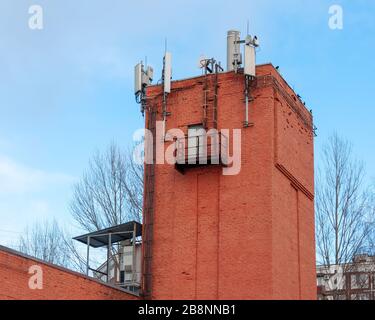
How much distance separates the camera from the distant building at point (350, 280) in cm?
3953

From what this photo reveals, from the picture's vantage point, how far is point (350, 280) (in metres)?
40.1

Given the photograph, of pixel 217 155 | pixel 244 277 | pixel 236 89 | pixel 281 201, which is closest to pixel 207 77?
pixel 236 89

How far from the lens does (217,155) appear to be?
27.5 metres

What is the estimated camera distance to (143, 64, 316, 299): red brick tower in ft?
88.2

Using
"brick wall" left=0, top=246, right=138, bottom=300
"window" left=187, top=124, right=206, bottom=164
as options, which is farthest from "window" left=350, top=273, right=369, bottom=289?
"brick wall" left=0, top=246, right=138, bottom=300

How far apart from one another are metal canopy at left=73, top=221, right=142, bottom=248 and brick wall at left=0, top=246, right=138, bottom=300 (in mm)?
4037

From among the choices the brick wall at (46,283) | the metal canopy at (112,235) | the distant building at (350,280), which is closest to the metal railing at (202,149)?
the metal canopy at (112,235)

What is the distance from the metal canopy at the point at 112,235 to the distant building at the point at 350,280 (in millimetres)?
14048

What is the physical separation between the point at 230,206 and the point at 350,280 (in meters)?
15.3

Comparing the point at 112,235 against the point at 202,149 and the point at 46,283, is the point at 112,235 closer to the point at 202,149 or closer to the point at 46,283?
the point at 202,149

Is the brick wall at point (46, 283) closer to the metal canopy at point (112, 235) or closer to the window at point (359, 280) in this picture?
the metal canopy at point (112, 235)

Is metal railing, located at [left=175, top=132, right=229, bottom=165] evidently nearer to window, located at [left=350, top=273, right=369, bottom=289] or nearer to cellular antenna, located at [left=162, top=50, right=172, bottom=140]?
cellular antenna, located at [left=162, top=50, right=172, bottom=140]

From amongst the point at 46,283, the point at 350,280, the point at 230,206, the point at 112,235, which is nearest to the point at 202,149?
the point at 230,206
